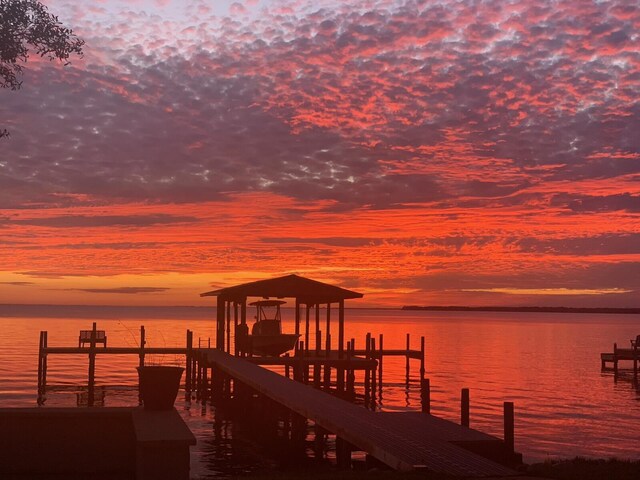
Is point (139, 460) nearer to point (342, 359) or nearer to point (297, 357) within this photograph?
point (297, 357)

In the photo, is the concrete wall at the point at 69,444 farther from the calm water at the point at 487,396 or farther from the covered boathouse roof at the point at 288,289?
the covered boathouse roof at the point at 288,289

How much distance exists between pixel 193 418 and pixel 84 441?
57.8 ft

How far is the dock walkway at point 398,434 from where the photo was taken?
12805mm

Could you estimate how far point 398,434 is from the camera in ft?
50.7

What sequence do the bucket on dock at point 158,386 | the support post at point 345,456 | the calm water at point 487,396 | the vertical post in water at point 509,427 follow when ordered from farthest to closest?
the calm water at point 487,396 < the vertical post in water at point 509,427 < the support post at point 345,456 < the bucket on dock at point 158,386

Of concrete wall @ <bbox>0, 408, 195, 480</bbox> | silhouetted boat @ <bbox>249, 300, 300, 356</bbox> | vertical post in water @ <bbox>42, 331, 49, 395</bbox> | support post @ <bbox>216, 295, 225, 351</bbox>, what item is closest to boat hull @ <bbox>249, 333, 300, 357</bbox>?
silhouetted boat @ <bbox>249, 300, 300, 356</bbox>

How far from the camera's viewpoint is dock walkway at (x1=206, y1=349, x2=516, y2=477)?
12805 millimetres

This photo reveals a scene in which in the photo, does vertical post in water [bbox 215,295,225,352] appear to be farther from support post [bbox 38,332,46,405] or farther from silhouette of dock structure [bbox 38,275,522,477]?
support post [bbox 38,332,46,405]

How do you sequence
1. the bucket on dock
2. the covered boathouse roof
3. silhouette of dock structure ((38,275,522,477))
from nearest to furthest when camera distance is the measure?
1. silhouette of dock structure ((38,275,522,477))
2. the bucket on dock
3. the covered boathouse roof

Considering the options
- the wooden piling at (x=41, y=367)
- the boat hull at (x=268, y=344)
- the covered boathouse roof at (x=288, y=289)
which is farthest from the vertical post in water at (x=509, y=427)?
the wooden piling at (x=41, y=367)

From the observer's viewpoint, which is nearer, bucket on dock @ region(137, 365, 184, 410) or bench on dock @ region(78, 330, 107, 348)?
bucket on dock @ region(137, 365, 184, 410)

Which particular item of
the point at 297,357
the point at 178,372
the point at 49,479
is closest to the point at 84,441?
the point at 49,479

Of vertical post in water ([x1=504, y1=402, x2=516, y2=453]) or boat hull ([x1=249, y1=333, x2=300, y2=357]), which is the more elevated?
boat hull ([x1=249, y1=333, x2=300, y2=357])

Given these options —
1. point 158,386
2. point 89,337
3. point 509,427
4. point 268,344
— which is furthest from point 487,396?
point 158,386
